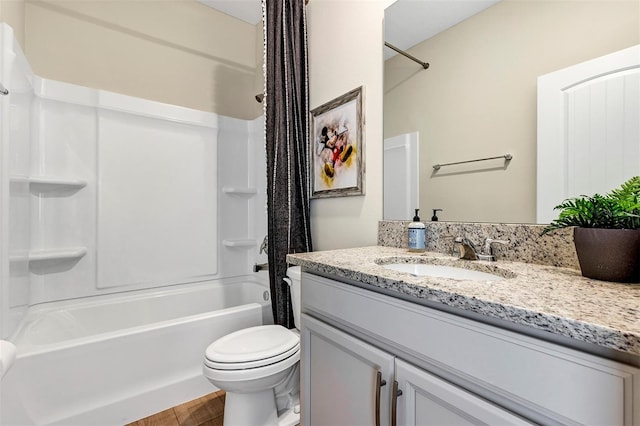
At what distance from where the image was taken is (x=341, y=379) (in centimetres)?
89

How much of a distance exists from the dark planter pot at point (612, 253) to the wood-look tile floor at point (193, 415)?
1.71 meters

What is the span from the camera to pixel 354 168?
5.22 feet

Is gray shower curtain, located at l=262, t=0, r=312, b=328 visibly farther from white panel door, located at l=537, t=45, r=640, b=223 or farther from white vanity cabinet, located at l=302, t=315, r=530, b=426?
white panel door, located at l=537, t=45, r=640, b=223

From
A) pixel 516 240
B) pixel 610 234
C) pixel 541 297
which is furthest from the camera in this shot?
pixel 516 240

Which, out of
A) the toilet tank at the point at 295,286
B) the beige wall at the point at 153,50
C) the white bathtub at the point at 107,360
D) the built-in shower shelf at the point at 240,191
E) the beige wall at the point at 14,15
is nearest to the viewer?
the white bathtub at the point at 107,360

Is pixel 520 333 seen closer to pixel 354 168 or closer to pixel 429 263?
pixel 429 263

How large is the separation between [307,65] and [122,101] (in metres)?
1.32

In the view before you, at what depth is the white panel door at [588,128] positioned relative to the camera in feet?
2.57

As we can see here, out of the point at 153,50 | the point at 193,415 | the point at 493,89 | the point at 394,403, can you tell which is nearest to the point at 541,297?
the point at 394,403

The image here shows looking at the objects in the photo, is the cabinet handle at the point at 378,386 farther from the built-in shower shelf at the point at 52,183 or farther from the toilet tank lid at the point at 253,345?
the built-in shower shelf at the point at 52,183

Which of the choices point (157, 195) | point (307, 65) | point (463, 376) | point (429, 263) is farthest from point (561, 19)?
point (157, 195)

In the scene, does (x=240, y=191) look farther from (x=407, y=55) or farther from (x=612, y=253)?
(x=612, y=253)

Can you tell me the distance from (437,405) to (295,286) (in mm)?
999

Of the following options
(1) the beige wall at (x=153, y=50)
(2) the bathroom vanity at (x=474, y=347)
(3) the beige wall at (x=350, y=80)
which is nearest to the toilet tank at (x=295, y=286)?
(3) the beige wall at (x=350, y=80)
